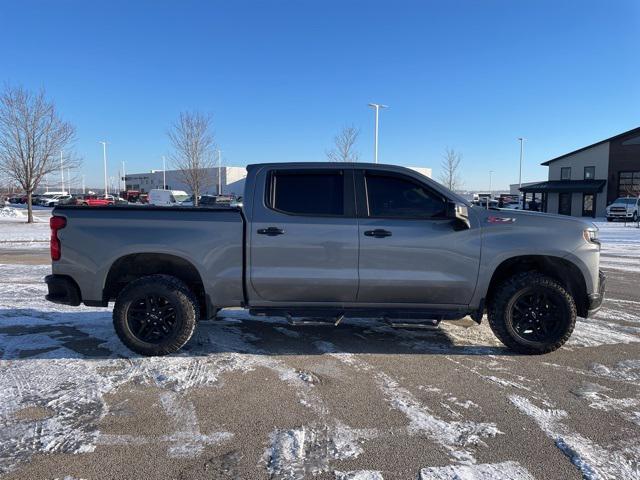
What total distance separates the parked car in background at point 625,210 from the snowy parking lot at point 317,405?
32805mm

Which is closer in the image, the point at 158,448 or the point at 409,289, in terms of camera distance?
the point at 158,448

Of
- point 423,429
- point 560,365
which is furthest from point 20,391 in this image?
point 560,365

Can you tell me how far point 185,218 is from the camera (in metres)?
4.77

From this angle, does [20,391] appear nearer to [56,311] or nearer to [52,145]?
[56,311]

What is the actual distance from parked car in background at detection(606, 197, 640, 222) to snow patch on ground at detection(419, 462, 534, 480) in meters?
36.4

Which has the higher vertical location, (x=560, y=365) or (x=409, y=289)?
(x=409, y=289)

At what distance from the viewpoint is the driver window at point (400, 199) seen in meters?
4.85

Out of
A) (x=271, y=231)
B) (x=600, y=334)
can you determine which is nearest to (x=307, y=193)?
(x=271, y=231)

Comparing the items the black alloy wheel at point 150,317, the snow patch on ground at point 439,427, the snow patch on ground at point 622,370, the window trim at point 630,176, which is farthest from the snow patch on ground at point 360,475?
the window trim at point 630,176

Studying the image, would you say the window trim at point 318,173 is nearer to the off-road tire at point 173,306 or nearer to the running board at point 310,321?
the running board at point 310,321

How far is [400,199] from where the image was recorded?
16.1 feet

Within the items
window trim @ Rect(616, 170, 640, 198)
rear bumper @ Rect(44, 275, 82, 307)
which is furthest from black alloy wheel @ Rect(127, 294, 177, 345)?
window trim @ Rect(616, 170, 640, 198)

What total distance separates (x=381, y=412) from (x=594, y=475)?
1.45 meters

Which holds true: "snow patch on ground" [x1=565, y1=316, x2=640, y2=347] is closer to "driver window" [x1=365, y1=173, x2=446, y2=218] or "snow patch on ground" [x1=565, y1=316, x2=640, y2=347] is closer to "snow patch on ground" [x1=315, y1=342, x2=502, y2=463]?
"driver window" [x1=365, y1=173, x2=446, y2=218]
